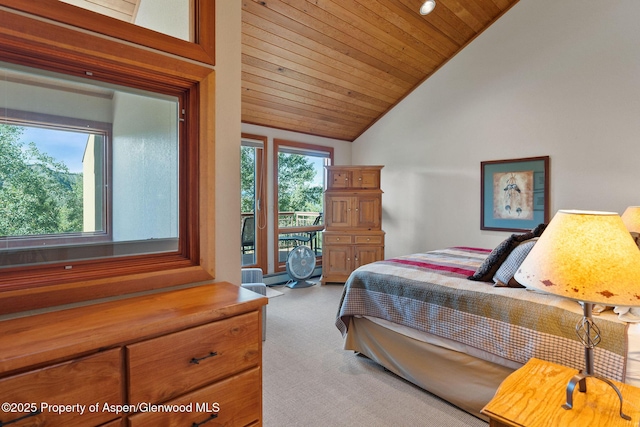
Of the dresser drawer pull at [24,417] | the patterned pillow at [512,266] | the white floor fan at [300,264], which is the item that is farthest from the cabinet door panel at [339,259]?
the dresser drawer pull at [24,417]

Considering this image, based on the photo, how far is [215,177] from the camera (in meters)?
1.42

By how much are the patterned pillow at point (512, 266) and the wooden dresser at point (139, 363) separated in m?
1.59

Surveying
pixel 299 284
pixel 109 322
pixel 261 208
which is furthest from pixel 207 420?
pixel 261 208

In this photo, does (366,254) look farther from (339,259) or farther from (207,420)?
(207,420)

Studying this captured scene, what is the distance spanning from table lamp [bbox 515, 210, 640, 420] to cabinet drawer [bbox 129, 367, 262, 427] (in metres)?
1.00

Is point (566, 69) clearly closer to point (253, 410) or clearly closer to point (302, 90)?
point (302, 90)

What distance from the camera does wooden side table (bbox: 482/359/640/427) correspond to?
101 cm

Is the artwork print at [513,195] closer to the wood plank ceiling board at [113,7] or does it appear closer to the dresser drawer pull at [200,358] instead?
the dresser drawer pull at [200,358]

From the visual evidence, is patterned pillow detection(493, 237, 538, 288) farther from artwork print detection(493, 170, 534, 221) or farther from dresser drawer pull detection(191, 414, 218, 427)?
artwork print detection(493, 170, 534, 221)

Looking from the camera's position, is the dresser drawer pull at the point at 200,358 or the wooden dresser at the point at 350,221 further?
the wooden dresser at the point at 350,221

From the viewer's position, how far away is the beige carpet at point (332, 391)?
6.17 ft

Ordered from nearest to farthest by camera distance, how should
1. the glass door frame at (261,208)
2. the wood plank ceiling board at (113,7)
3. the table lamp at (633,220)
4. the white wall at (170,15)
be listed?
the wood plank ceiling board at (113,7) < the white wall at (170,15) < the table lamp at (633,220) < the glass door frame at (261,208)

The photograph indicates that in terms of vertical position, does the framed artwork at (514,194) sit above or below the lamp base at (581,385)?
above

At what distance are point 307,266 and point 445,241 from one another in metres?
2.00
